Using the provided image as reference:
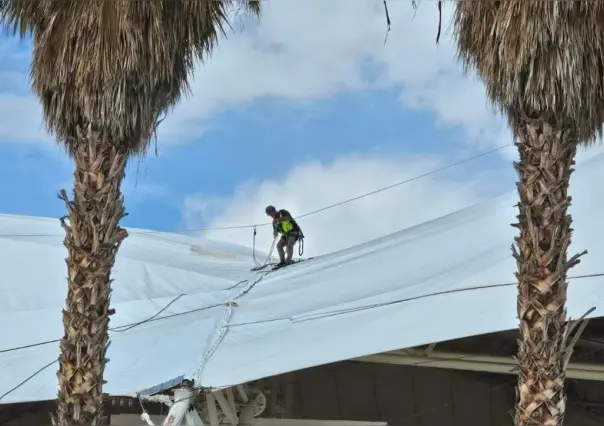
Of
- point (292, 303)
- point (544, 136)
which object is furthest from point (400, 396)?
point (544, 136)

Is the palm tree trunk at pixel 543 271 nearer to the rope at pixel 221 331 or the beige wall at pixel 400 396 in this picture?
the rope at pixel 221 331

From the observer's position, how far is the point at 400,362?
9.67 meters

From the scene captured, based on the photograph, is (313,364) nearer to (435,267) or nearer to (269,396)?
(435,267)

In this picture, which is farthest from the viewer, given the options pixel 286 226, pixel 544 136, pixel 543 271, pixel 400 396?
pixel 286 226

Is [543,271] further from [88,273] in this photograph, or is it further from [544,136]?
[88,273]

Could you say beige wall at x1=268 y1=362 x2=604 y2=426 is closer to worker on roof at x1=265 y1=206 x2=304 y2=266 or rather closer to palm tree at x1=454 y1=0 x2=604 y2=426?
worker on roof at x1=265 y1=206 x2=304 y2=266

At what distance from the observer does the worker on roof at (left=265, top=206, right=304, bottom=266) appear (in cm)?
1588

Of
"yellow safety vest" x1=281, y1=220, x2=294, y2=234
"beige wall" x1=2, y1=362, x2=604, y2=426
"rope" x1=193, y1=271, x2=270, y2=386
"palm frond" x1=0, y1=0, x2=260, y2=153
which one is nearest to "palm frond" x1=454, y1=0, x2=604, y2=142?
"palm frond" x1=0, y1=0, x2=260, y2=153

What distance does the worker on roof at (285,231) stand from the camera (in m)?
15.9

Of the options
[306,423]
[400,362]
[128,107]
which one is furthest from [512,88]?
[306,423]

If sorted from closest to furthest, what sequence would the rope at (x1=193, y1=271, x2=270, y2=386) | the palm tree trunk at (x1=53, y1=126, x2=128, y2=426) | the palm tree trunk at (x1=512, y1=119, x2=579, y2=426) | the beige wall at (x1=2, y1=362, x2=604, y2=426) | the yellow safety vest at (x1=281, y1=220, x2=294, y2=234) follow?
the palm tree trunk at (x1=512, y1=119, x2=579, y2=426) < the palm tree trunk at (x1=53, y1=126, x2=128, y2=426) < the rope at (x1=193, y1=271, x2=270, y2=386) < the beige wall at (x1=2, y1=362, x2=604, y2=426) < the yellow safety vest at (x1=281, y1=220, x2=294, y2=234)

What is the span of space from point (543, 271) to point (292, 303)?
568 centimetres

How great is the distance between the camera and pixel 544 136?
6180 mm

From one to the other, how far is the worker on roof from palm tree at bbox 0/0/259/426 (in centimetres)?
881
